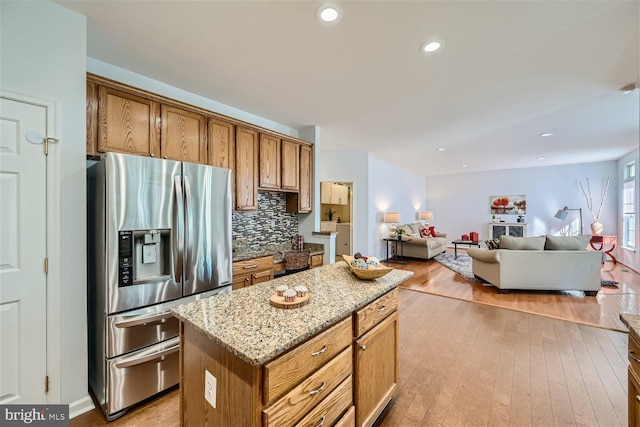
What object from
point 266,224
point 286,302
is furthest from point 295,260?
point 286,302

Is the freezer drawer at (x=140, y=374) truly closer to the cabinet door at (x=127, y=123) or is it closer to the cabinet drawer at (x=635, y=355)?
the cabinet door at (x=127, y=123)

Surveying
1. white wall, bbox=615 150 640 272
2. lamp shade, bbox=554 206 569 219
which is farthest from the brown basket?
lamp shade, bbox=554 206 569 219

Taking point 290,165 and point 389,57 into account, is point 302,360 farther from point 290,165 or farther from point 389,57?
point 290,165

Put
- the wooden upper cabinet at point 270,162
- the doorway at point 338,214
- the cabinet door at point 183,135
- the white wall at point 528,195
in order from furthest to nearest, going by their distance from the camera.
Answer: the white wall at point 528,195, the doorway at point 338,214, the wooden upper cabinet at point 270,162, the cabinet door at point 183,135

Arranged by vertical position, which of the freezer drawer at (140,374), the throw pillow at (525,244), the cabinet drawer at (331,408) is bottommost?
the freezer drawer at (140,374)

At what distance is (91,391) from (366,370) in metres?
2.03

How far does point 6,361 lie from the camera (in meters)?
1.48

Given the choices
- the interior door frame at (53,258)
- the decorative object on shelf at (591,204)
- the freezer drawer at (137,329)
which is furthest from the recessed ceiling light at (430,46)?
the decorative object on shelf at (591,204)

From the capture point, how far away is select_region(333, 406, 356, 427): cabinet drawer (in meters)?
1.24

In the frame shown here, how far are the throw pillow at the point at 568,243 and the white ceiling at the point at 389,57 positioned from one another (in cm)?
184

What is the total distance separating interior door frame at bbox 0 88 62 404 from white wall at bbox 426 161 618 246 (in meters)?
9.87

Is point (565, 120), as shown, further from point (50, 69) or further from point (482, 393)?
point (50, 69)

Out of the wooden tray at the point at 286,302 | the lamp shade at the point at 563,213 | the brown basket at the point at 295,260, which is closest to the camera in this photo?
the wooden tray at the point at 286,302

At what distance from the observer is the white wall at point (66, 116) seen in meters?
1.54
